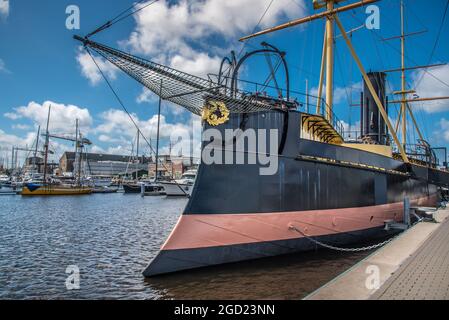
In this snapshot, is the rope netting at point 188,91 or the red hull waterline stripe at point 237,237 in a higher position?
the rope netting at point 188,91

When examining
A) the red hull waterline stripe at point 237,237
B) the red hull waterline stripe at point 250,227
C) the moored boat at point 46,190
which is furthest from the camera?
the moored boat at point 46,190

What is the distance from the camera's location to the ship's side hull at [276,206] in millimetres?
8312

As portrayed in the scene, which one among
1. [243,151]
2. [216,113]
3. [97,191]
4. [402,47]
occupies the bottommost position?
[97,191]

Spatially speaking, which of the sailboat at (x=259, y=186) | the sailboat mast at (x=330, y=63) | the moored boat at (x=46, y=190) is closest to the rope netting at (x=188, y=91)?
the sailboat at (x=259, y=186)

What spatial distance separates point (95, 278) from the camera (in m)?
8.38

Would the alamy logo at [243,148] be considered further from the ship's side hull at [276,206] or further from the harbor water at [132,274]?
the harbor water at [132,274]

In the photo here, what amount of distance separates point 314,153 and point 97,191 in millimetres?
56361

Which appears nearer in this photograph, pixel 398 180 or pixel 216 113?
pixel 216 113

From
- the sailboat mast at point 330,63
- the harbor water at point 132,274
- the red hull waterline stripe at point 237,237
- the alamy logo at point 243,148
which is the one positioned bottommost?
the harbor water at point 132,274

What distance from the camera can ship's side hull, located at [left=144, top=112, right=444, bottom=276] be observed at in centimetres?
831

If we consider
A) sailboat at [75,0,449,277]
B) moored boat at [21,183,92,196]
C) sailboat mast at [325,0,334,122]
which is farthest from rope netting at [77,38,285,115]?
moored boat at [21,183,92,196]

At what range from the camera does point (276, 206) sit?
Result: 30.7 feet
